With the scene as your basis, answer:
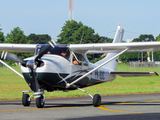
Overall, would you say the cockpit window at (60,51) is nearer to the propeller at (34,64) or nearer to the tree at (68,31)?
the propeller at (34,64)

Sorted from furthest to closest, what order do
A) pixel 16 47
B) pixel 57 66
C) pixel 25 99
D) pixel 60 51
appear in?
pixel 16 47 → pixel 25 99 → pixel 60 51 → pixel 57 66

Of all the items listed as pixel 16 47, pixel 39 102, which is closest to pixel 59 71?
pixel 39 102

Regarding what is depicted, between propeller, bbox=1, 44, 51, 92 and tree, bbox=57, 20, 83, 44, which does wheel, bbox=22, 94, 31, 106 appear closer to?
propeller, bbox=1, 44, 51, 92

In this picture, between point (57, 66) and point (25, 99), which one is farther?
point (25, 99)

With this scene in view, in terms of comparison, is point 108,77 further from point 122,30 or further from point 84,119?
point 84,119

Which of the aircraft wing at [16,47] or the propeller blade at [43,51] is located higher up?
the aircraft wing at [16,47]

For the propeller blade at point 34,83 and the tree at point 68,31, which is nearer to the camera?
the propeller blade at point 34,83

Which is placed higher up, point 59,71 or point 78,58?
point 78,58

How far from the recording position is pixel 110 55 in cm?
1817

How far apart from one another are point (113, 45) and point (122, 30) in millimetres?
5928

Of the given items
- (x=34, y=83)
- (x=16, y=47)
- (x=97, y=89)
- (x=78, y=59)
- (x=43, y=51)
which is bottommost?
(x=97, y=89)

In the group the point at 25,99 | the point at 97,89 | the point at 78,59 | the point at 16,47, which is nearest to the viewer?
the point at 25,99

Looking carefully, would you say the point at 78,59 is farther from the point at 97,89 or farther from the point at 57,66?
the point at 97,89

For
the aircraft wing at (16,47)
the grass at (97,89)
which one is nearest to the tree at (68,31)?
the grass at (97,89)
